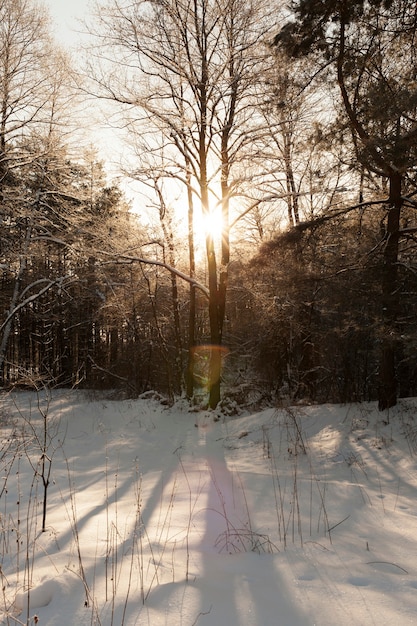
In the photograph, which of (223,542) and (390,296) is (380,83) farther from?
(223,542)

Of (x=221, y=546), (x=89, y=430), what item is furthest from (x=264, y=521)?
(x=89, y=430)

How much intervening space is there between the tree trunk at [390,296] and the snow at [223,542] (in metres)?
1.20

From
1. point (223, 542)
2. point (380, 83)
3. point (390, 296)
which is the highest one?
point (380, 83)

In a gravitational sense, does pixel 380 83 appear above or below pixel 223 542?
above

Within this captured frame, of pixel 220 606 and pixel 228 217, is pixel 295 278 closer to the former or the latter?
pixel 228 217

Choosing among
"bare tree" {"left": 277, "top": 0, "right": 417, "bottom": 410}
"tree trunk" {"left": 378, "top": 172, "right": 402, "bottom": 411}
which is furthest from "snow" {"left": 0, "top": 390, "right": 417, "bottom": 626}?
"bare tree" {"left": 277, "top": 0, "right": 417, "bottom": 410}

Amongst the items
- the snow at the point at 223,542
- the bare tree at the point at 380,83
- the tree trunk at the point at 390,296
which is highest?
the bare tree at the point at 380,83

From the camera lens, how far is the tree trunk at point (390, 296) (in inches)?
316

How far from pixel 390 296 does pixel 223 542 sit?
6.25 meters

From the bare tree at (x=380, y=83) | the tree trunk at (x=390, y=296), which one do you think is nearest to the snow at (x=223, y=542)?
the tree trunk at (x=390, y=296)

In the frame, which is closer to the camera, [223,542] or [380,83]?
[223,542]

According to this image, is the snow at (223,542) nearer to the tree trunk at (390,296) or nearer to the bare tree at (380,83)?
the tree trunk at (390,296)

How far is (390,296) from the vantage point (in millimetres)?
8023

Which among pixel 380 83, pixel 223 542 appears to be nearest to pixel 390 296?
pixel 380 83
